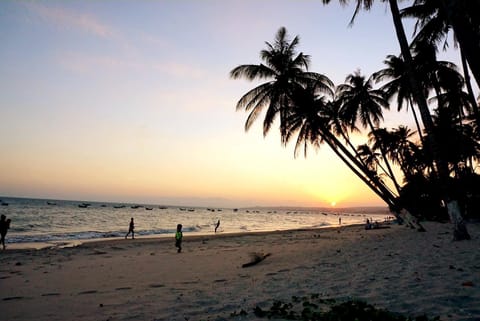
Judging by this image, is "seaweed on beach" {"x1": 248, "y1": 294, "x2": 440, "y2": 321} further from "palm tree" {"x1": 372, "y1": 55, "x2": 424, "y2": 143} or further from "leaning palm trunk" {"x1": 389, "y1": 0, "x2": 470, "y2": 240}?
"palm tree" {"x1": 372, "y1": 55, "x2": 424, "y2": 143}

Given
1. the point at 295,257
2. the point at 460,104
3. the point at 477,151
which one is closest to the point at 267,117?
the point at 295,257

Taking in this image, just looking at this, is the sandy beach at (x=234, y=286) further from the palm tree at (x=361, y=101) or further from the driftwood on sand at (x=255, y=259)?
the palm tree at (x=361, y=101)

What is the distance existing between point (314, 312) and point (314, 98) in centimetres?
1765

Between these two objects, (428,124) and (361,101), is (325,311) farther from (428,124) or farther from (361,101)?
(361,101)

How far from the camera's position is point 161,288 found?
26.9 feet

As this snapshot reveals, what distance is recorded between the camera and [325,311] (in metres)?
5.07

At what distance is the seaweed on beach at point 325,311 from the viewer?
4.43m

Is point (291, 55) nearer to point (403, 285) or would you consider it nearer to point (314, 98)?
point (314, 98)

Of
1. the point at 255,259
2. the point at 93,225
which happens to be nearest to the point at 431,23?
the point at 255,259

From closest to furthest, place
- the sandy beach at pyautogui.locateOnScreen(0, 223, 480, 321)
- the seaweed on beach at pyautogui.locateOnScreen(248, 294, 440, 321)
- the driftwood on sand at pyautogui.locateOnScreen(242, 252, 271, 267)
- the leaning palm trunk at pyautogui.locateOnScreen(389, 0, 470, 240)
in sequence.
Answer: the seaweed on beach at pyautogui.locateOnScreen(248, 294, 440, 321) → the sandy beach at pyautogui.locateOnScreen(0, 223, 480, 321) → the driftwood on sand at pyautogui.locateOnScreen(242, 252, 271, 267) → the leaning palm trunk at pyautogui.locateOnScreen(389, 0, 470, 240)

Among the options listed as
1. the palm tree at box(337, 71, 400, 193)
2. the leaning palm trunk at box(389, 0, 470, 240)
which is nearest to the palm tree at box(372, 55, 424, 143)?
the palm tree at box(337, 71, 400, 193)

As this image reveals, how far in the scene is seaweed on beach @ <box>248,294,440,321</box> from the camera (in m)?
4.43

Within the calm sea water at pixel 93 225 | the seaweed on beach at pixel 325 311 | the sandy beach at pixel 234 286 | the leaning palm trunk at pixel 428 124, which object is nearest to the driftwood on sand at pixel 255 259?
the sandy beach at pixel 234 286

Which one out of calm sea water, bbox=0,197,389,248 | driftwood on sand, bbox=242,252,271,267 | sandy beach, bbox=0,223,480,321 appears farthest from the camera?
calm sea water, bbox=0,197,389,248
